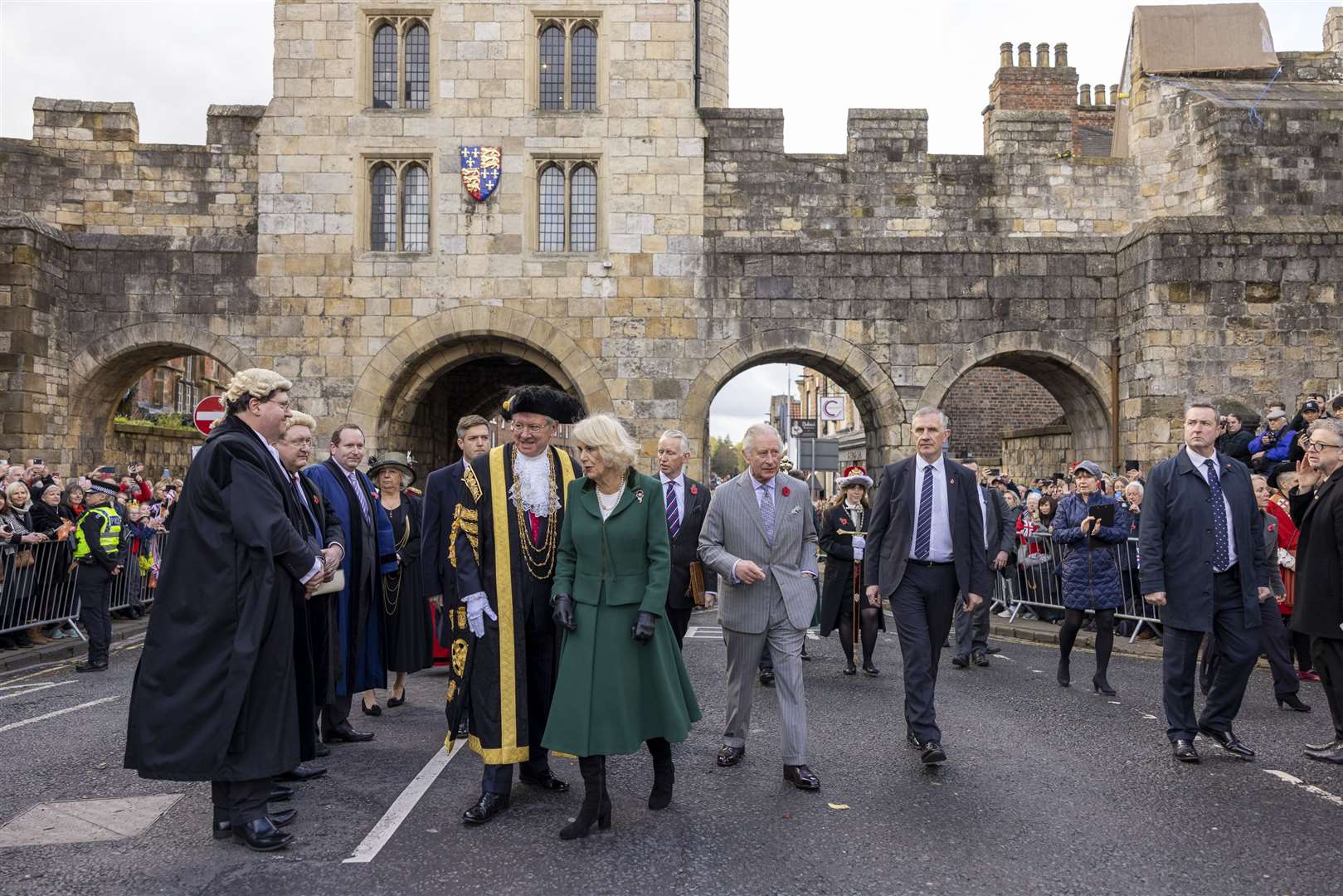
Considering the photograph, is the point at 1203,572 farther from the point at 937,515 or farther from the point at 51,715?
the point at 51,715

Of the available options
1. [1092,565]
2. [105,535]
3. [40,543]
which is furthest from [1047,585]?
[40,543]

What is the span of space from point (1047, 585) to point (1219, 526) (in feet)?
21.5

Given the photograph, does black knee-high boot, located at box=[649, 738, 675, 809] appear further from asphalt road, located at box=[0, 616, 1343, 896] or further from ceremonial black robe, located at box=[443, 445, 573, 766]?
ceremonial black robe, located at box=[443, 445, 573, 766]

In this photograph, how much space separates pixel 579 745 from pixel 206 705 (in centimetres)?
159

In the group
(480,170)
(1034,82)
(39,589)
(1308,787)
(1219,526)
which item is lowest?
(1308,787)

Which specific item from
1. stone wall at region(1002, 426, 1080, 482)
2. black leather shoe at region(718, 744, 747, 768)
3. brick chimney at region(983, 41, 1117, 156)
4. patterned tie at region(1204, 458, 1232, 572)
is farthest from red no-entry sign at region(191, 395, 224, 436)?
brick chimney at region(983, 41, 1117, 156)

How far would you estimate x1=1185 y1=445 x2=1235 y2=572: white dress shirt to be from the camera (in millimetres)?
6168

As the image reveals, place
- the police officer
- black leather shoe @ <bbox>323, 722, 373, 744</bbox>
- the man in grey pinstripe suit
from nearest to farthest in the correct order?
the man in grey pinstripe suit → black leather shoe @ <bbox>323, 722, 373, 744</bbox> → the police officer

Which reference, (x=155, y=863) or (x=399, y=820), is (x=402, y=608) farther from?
(x=155, y=863)

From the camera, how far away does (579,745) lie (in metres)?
4.57

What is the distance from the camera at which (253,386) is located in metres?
4.75

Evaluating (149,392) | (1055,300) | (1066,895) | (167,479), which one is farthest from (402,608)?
(149,392)

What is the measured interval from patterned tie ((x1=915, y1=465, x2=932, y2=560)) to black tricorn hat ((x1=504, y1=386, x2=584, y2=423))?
7.60 feet

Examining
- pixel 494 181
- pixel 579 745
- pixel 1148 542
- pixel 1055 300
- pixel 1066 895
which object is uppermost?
pixel 494 181
